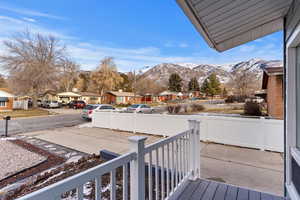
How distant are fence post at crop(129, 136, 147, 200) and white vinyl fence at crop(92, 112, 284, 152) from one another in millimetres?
4608

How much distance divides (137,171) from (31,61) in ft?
89.3

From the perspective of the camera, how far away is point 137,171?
1.53 metres

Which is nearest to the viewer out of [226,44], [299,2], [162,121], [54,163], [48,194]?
[48,194]

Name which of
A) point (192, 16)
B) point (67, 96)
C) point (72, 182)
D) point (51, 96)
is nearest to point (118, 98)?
point (67, 96)

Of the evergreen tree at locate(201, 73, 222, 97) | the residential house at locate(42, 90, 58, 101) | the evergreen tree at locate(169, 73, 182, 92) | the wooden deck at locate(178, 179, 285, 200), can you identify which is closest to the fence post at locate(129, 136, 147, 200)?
the wooden deck at locate(178, 179, 285, 200)

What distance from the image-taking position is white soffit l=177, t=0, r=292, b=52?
1844mm

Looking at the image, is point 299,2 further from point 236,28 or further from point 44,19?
point 44,19

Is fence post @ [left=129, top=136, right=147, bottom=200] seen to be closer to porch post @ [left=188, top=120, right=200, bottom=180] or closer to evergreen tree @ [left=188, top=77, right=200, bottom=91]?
porch post @ [left=188, top=120, right=200, bottom=180]

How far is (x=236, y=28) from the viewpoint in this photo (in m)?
2.64

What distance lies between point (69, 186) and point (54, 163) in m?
4.18

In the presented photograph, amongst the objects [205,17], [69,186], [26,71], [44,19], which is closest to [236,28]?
[205,17]

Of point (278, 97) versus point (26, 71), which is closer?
point (278, 97)

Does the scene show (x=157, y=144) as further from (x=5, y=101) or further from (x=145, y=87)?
(x=145, y=87)

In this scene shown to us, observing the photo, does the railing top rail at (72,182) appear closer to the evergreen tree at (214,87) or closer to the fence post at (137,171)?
the fence post at (137,171)
